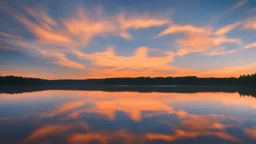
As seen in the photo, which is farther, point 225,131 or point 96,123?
point 96,123

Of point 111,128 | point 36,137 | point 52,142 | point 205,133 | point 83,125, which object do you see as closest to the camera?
point 52,142

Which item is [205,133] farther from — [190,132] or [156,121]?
[156,121]

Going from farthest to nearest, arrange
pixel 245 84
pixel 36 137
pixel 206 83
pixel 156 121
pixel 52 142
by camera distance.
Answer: pixel 206 83 → pixel 245 84 → pixel 156 121 → pixel 36 137 → pixel 52 142

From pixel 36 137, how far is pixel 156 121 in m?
9.66

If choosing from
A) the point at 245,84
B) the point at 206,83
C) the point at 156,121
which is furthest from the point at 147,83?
the point at 156,121

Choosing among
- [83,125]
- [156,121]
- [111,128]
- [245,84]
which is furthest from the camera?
[245,84]

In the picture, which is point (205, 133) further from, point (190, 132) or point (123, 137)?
point (123, 137)

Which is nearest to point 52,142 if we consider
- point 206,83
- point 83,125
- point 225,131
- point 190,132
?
point 83,125

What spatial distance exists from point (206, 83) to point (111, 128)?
532 feet

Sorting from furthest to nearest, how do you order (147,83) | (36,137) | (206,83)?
(147,83) → (206,83) → (36,137)

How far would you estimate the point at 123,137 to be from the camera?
546 inches

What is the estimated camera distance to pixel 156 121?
19.5 meters

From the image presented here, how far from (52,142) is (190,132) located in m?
8.60

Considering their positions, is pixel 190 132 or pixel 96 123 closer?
pixel 190 132
